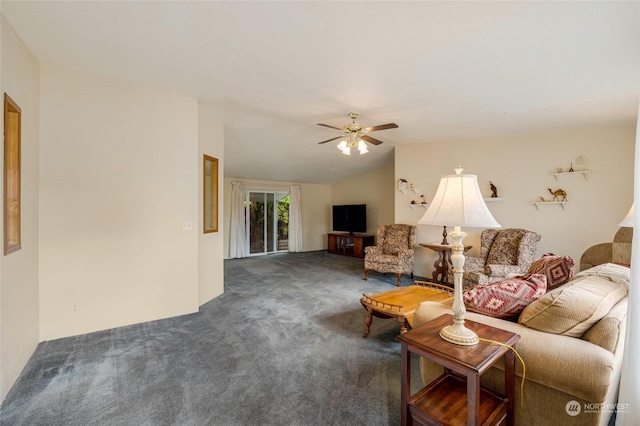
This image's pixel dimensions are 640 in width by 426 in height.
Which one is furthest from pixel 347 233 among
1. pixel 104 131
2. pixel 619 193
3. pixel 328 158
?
pixel 104 131

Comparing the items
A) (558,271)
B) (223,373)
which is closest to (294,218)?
(223,373)

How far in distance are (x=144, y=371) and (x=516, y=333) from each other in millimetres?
2590

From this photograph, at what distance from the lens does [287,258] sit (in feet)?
24.1

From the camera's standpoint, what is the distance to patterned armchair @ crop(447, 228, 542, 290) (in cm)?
362

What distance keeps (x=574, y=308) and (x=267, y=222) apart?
23.6 feet

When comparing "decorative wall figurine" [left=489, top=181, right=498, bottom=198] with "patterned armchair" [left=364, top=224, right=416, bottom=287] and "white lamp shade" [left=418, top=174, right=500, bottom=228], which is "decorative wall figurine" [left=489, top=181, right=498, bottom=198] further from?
"white lamp shade" [left=418, top=174, right=500, bottom=228]

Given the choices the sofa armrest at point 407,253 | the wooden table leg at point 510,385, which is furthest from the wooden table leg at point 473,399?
the sofa armrest at point 407,253

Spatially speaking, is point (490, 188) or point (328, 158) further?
point (328, 158)

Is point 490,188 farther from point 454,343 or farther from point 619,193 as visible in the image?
point 454,343

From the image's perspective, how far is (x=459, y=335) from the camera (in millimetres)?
1375

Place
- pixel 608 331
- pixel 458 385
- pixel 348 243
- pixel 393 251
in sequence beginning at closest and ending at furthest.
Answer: pixel 608 331
pixel 458 385
pixel 393 251
pixel 348 243

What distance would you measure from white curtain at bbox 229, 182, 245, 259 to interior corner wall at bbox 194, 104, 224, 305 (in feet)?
10.1

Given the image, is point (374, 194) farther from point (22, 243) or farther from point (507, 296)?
point (22, 243)

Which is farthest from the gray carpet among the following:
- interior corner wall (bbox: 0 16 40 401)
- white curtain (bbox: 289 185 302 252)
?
white curtain (bbox: 289 185 302 252)
